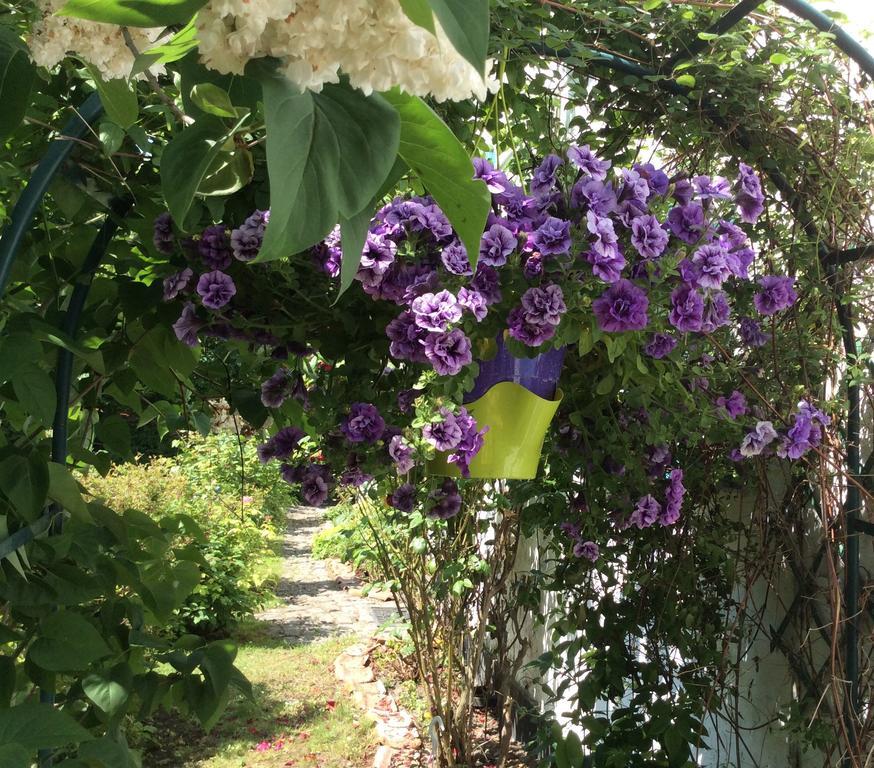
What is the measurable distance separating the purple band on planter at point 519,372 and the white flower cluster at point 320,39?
37.8 inches

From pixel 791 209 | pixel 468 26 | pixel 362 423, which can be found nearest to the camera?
pixel 468 26

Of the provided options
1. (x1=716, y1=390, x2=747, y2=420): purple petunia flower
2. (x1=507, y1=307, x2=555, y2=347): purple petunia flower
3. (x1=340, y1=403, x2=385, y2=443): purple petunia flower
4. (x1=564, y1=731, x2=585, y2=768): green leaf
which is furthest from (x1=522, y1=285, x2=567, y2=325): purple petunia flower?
(x1=564, y1=731, x2=585, y2=768): green leaf

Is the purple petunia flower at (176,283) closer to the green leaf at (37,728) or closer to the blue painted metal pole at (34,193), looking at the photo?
the blue painted metal pole at (34,193)

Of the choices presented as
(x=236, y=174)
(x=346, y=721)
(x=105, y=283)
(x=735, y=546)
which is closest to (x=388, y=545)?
(x=346, y=721)

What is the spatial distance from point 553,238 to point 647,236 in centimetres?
13

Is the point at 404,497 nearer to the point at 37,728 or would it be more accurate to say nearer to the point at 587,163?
the point at 587,163

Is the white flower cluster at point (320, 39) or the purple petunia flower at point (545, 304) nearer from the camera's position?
the white flower cluster at point (320, 39)

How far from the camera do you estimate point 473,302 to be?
1148 mm

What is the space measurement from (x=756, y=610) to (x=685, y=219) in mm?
1225

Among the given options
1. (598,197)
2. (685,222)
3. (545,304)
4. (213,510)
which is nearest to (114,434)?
(545,304)

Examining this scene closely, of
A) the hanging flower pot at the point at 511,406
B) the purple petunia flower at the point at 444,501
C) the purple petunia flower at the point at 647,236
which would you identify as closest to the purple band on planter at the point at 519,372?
the hanging flower pot at the point at 511,406

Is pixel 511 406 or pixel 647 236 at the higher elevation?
pixel 647 236

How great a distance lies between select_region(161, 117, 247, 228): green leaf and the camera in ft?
1.34

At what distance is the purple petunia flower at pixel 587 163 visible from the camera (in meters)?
1.19
